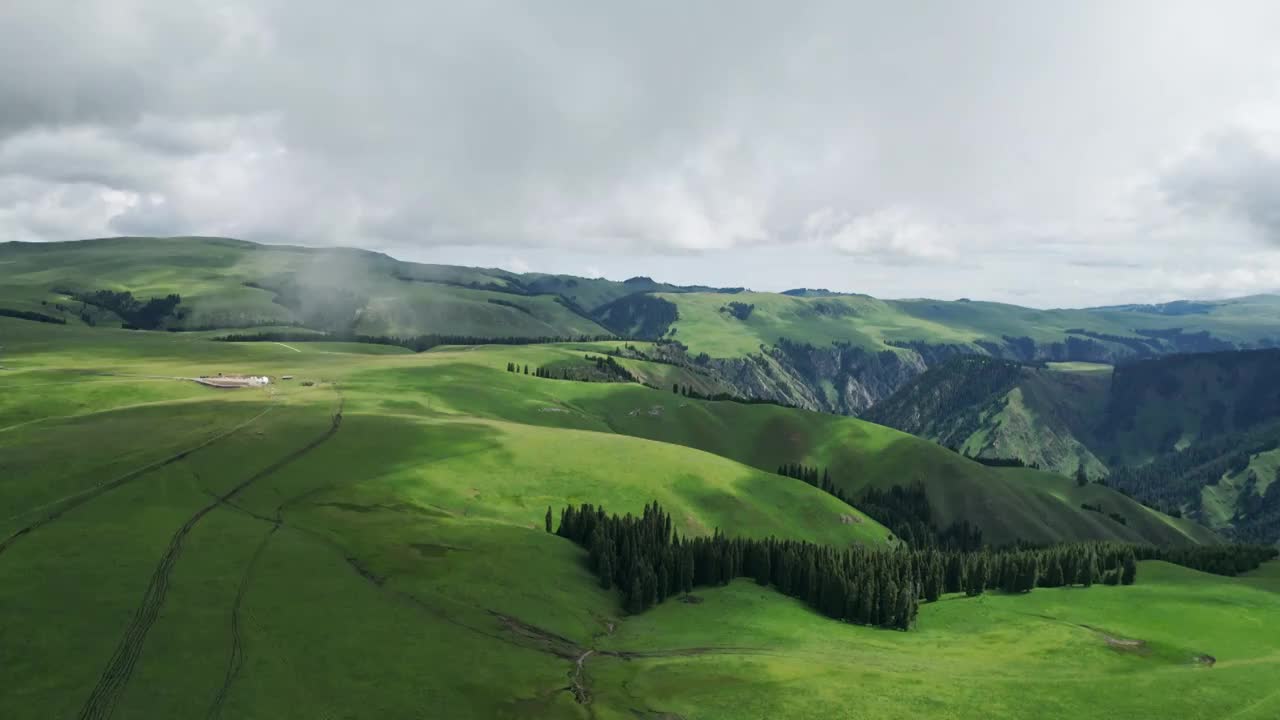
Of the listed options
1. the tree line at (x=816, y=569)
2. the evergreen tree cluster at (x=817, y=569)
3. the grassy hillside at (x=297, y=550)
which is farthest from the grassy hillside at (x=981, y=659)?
the grassy hillside at (x=297, y=550)

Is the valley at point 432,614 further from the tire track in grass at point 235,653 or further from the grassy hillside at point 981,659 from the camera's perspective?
the grassy hillside at point 981,659

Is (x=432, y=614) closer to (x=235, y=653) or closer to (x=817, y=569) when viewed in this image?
(x=235, y=653)

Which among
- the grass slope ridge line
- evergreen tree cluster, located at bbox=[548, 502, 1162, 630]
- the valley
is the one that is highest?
A: the grass slope ridge line

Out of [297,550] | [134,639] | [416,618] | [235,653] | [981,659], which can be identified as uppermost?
[297,550]

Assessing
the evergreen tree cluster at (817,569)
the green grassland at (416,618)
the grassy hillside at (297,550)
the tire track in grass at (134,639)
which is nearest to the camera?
the tire track in grass at (134,639)

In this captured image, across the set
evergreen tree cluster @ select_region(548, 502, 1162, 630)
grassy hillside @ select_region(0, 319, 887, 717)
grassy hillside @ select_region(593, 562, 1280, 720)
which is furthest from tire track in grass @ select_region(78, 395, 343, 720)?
evergreen tree cluster @ select_region(548, 502, 1162, 630)

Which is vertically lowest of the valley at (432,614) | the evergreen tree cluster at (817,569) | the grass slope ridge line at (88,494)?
the evergreen tree cluster at (817,569)

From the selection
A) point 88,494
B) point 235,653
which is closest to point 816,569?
point 235,653

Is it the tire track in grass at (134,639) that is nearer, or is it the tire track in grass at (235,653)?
the tire track in grass at (134,639)

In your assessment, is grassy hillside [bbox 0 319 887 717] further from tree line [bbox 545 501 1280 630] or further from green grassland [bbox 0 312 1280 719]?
tree line [bbox 545 501 1280 630]
